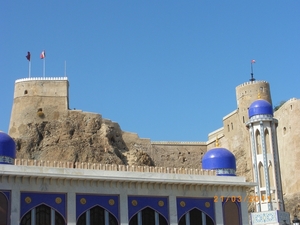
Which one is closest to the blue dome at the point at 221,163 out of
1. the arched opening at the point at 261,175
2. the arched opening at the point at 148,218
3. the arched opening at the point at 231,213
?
the arched opening at the point at 231,213

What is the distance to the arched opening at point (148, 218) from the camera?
Answer: 21453 millimetres

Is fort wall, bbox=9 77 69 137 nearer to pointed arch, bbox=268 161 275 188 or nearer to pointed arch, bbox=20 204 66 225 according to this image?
pointed arch, bbox=268 161 275 188

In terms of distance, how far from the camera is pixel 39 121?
50.4 m

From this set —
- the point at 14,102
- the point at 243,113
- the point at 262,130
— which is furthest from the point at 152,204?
the point at 14,102

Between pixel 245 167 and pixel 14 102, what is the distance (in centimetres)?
2250

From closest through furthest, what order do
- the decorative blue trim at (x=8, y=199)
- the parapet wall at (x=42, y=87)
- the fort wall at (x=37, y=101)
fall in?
the decorative blue trim at (x=8, y=199), the fort wall at (x=37, y=101), the parapet wall at (x=42, y=87)

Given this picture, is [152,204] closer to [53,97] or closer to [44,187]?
[44,187]

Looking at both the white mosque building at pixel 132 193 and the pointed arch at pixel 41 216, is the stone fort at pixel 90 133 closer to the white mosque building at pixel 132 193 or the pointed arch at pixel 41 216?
the white mosque building at pixel 132 193

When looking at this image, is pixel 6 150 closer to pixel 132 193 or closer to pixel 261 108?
pixel 132 193

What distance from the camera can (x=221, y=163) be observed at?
24.2 meters

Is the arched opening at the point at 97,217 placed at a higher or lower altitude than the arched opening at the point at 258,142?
lower

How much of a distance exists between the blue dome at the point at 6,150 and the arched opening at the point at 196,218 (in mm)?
7335

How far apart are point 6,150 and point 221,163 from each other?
952 cm

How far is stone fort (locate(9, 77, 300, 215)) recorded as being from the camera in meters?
48.2
